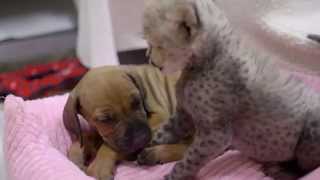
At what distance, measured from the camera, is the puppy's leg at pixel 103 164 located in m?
1.13

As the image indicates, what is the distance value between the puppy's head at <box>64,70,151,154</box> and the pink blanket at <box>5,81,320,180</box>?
0.06m

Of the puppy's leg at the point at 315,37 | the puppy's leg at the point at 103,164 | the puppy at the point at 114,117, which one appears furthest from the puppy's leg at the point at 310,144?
the puppy's leg at the point at 315,37

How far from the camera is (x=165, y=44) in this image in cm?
95

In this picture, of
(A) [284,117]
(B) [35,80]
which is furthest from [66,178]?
(B) [35,80]

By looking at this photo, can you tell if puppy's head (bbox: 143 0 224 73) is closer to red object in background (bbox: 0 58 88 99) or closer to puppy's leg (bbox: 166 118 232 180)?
puppy's leg (bbox: 166 118 232 180)

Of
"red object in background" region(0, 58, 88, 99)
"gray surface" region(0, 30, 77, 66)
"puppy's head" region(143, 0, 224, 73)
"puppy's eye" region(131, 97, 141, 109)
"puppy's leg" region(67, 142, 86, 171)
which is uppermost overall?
"puppy's head" region(143, 0, 224, 73)

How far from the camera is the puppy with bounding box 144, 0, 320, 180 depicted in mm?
972

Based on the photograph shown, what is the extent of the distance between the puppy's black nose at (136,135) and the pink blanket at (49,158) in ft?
0.18

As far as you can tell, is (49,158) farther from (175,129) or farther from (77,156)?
(175,129)

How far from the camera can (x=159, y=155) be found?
1162 millimetres

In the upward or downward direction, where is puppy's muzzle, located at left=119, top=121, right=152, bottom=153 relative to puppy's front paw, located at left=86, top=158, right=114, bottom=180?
upward

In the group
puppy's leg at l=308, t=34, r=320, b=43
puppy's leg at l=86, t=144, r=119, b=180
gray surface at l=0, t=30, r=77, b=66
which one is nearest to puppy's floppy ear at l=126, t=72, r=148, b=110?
puppy's leg at l=86, t=144, r=119, b=180

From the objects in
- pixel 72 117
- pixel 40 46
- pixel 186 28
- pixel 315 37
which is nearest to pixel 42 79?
pixel 40 46

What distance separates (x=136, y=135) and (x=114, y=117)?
55 mm
